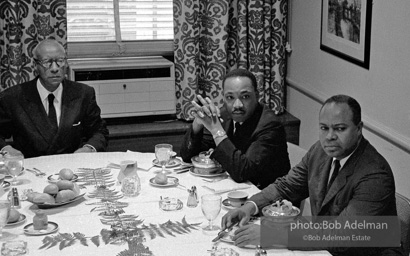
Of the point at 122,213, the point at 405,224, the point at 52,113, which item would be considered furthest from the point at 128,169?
the point at 405,224

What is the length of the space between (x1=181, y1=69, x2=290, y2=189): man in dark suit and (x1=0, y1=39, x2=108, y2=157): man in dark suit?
0.74 m

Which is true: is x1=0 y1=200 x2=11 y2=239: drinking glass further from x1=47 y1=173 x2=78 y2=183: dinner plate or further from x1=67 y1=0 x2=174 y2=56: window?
x1=67 y1=0 x2=174 y2=56: window

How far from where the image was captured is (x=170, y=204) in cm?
276

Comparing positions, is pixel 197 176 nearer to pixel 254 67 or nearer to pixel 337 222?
pixel 337 222

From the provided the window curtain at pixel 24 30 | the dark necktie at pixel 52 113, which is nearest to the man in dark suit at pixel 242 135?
the dark necktie at pixel 52 113

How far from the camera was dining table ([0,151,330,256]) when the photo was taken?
2395 millimetres

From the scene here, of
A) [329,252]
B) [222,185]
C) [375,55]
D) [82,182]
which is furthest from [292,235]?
[375,55]

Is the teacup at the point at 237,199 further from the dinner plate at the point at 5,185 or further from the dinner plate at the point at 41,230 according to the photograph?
the dinner plate at the point at 5,185

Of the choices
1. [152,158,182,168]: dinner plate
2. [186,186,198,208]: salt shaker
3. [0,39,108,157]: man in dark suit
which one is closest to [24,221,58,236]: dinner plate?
[186,186,198,208]: salt shaker

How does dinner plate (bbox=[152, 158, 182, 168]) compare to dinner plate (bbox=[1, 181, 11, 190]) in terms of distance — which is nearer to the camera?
dinner plate (bbox=[1, 181, 11, 190])

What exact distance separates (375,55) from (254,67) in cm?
128

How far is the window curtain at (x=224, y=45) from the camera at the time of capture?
5004mm

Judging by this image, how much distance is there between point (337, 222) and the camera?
250cm

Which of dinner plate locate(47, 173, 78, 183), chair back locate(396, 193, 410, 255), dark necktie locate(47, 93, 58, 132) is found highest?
dark necktie locate(47, 93, 58, 132)
